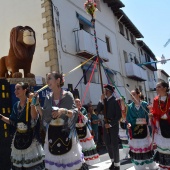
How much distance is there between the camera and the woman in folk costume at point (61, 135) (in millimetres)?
3240

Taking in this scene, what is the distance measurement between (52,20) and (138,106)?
684 cm

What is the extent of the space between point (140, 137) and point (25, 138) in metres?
2.58

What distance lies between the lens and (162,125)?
433 cm

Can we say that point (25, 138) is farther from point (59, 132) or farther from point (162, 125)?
point (162, 125)

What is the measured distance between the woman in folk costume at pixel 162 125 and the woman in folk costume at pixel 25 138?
2085 millimetres

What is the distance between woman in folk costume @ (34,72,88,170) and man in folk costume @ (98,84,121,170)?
6.78 feet

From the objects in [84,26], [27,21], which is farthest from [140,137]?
[84,26]

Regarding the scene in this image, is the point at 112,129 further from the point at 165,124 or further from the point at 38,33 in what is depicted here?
the point at 38,33

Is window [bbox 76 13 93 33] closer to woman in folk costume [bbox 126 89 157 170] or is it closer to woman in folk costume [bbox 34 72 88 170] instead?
woman in folk costume [bbox 126 89 157 170]

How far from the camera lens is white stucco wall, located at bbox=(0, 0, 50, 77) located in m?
10.6

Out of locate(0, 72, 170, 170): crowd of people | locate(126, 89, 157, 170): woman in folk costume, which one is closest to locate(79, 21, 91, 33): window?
locate(126, 89, 157, 170): woman in folk costume

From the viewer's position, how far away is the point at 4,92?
6281 mm

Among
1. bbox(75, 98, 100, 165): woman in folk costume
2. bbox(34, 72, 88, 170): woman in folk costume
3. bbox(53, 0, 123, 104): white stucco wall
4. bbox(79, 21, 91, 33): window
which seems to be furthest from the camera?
bbox(79, 21, 91, 33): window

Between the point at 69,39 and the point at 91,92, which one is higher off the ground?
the point at 69,39
